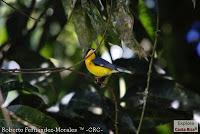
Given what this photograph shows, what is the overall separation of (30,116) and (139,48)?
1.22 feet

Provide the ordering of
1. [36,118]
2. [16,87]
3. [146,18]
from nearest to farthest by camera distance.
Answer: [36,118], [16,87], [146,18]

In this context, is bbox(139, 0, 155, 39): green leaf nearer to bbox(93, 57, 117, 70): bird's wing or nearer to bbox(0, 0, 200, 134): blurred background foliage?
bbox(0, 0, 200, 134): blurred background foliage

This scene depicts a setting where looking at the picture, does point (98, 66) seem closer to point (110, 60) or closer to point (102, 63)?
point (102, 63)

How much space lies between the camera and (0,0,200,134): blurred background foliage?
5.35ft

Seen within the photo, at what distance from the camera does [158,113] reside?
1642mm

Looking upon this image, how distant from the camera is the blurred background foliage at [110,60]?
5.35 ft

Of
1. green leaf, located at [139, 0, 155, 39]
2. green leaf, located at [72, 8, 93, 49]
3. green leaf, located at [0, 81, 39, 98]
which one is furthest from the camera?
green leaf, located at [139, 0, 155, 39]

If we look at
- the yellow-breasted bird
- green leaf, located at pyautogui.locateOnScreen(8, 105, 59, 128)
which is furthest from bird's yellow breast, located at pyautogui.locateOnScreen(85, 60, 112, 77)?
green leaf, located at pyautogui.locateOnScreen(8, 105, 59, 128)

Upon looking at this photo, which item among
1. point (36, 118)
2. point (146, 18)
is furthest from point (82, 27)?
point (146, 18)

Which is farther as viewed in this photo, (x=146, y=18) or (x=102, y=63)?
(x=146, y=18)

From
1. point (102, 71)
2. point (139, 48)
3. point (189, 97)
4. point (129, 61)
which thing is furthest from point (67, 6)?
point (189, 97)

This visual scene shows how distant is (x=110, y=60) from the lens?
5.07 ft

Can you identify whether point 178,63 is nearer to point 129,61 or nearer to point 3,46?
point 129,61

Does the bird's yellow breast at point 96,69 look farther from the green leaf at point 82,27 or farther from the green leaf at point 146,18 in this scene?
the green leaf at point 146,18
